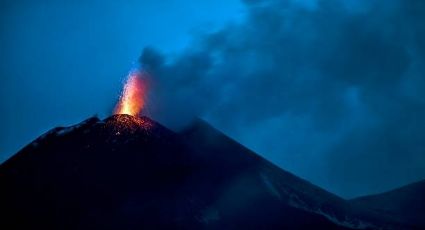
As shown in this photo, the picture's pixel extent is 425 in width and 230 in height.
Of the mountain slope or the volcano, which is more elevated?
the mountain slope

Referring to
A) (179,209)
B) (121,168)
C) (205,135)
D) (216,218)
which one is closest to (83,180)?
(121,168)

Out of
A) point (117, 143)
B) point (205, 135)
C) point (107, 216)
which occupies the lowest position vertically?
point (107, 216)

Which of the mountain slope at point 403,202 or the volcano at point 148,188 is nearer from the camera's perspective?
the volcano at point 148,188

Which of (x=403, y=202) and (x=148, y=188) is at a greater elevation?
(x=403, y=202)

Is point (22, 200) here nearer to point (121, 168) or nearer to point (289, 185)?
point (121, 168)

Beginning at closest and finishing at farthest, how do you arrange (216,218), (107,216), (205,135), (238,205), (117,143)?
1. (107,216)
2. (216,218)
3. (238,205)
4. (117,143)
5. (205,135)

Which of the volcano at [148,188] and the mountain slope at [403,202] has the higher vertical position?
the mountain slope at [403,202]

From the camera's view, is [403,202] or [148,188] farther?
[403,202]

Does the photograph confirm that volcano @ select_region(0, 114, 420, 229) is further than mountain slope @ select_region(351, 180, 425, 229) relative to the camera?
No
